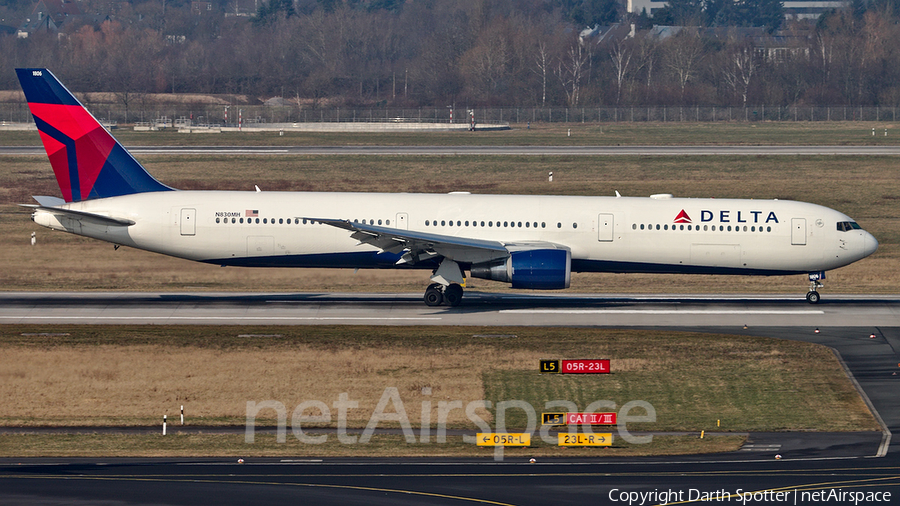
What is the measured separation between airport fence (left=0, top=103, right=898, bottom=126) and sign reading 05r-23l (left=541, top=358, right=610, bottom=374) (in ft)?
281

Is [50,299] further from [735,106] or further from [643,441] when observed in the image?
[735,106]

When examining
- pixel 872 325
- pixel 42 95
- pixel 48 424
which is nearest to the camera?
pixel 48 424

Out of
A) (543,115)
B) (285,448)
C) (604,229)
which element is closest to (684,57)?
(543,115)

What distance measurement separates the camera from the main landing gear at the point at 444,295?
3900 centimetres

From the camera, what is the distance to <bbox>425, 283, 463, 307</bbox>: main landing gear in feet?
128

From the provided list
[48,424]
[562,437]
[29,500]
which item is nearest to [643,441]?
[562,437]

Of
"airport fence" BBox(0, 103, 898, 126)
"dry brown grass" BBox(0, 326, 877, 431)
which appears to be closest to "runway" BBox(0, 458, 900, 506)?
"dry brown grass" BBox(0, 326, 877, 431)

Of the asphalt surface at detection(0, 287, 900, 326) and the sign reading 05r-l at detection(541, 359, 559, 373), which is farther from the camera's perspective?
the asphalt surface at detection(0, 287, 900, 326)

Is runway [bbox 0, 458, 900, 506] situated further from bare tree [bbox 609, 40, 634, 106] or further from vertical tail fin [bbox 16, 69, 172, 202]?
bare tree [bbox 609, 40, 634, 106]

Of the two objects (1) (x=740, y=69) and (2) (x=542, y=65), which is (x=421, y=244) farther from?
(1) (x=740, y=69)

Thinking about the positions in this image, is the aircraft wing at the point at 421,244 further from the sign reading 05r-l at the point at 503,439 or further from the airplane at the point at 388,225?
the sign reading 05r-l at the point at 503,439

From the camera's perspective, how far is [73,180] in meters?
39.3

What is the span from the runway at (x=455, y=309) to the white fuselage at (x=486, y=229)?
1.75 meters

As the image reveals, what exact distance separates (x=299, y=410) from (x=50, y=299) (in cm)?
1763
